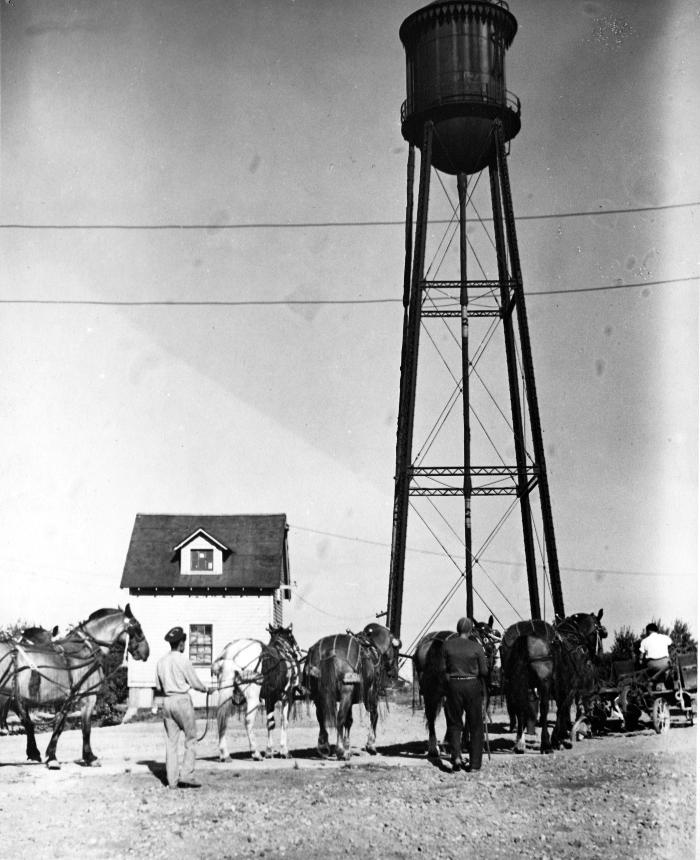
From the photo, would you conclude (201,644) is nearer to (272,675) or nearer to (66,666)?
(272,675)

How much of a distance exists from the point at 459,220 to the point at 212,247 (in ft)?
24.2

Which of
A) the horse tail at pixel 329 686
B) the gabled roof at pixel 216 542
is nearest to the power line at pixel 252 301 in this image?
the horse tail at pixel 329 686

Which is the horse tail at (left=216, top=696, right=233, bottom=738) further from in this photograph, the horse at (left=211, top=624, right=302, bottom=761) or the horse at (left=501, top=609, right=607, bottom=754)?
the horse at (left=501, top=609, right=607, bottom=754)

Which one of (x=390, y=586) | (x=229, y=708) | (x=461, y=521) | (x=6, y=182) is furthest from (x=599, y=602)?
(x=6, y=182)

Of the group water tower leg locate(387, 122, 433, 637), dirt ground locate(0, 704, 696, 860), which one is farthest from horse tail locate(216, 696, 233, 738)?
water tower leg locate(387, 122, 433, 637)

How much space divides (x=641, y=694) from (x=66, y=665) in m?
9.36

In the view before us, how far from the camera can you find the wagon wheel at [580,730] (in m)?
17.0

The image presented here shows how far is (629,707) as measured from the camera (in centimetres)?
1839

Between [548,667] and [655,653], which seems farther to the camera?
[655,653]

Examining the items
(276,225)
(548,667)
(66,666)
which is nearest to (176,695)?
(66,666)

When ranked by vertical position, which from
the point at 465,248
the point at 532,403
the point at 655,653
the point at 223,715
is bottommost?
the point at 223,715

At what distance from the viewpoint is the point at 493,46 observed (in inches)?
878

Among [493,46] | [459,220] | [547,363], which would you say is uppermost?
[493,46]

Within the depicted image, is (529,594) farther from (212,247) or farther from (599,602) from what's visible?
(212,247)
